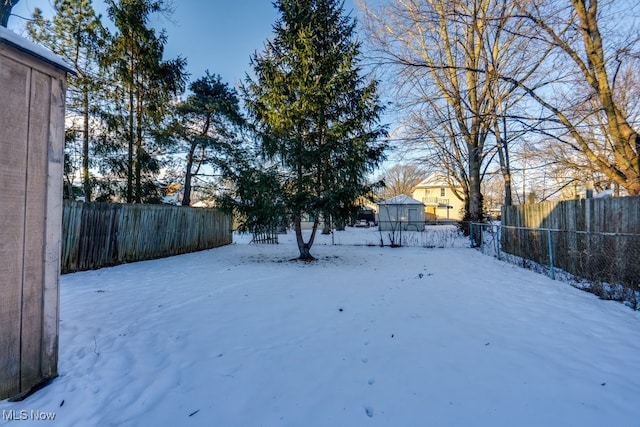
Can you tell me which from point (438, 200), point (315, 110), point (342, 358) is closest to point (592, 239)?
point (342, 358)

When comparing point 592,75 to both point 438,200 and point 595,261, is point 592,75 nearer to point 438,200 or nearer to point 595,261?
point 595,261

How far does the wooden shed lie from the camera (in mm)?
1964

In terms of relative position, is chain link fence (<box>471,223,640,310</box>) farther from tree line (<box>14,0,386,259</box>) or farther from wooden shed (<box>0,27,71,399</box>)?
wooden shed (<box>0,27,71,399</box>)

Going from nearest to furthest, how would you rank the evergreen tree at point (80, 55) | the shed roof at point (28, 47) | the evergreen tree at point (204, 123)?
the shed roof at point (28, 47)
the evergreen tree at point (80, 55)
the evergreen tree at point (204, 123)

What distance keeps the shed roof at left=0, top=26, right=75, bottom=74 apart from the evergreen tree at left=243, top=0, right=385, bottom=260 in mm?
6053

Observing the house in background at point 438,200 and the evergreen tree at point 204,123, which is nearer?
the evergreen tree at point 204,123

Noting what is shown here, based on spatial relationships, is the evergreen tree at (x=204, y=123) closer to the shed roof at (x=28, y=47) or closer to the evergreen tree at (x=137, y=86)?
the evergreen tree at (x=137, y=86)

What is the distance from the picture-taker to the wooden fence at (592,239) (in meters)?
4.76

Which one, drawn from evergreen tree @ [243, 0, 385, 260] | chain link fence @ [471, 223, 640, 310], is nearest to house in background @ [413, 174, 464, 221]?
chain link fence @ [471, 223, 640, 310]

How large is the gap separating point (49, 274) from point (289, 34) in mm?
8724

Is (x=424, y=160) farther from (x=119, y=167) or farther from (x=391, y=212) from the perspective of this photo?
(x=119, y=167)

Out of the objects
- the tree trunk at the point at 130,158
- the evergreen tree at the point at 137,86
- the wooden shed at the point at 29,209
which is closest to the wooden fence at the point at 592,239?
the wooden shed at the point at 29,209

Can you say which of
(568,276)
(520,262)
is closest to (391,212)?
(520,262)

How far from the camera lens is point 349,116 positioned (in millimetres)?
8914
